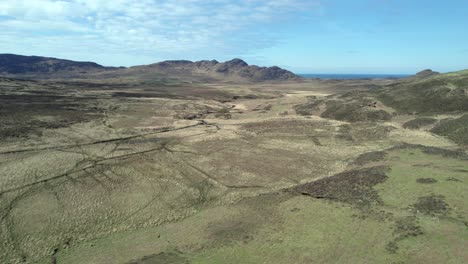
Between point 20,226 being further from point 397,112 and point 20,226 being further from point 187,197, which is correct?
point 397,112

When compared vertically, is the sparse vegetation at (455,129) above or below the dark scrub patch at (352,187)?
above

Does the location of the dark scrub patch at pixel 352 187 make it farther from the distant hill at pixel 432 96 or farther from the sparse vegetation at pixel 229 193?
the distant hill at pixel 432 96

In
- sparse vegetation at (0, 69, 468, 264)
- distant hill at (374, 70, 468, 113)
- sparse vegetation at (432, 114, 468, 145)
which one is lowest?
sparse vegetation at (0, 69, 468, 264)

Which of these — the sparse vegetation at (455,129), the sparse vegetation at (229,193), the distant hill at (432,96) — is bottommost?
the sparse vegetation at (229,193)

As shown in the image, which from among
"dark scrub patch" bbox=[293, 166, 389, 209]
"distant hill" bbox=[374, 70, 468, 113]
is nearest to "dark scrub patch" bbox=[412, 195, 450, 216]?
"dark scrub patch" bbox=[293, 166, 389, 209]

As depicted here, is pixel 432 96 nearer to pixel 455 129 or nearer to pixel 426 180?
pixel 455 129

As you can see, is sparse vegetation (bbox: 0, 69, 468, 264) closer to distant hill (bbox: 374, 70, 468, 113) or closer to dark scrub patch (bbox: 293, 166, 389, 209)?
dark scrub patch (bbox: 293, 166, 389, 209)

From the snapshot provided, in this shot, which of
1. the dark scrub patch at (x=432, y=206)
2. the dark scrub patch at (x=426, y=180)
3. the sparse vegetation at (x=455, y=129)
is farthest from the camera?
the sparse vegetation at (x=455, y=129)

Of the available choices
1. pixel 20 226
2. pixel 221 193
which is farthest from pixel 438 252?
pixel 20 226

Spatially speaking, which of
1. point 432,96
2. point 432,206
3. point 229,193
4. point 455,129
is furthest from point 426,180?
point 432,96

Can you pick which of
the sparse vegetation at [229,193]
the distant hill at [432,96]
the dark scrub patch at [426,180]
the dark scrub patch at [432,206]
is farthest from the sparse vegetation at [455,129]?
the dark scrub patch at [432,206]

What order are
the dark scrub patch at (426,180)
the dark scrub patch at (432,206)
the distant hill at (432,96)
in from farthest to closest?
the distant hill at (432,96) < the dark scrub patch at (426,180) < the dark scrub patch at (432,206)
